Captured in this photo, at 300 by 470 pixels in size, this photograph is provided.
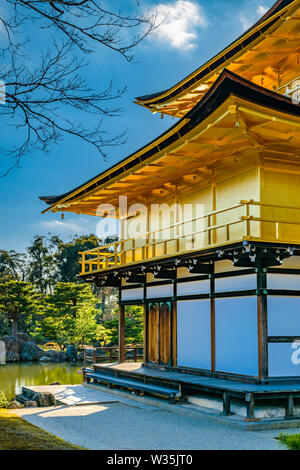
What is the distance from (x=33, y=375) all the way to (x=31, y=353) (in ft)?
33.4

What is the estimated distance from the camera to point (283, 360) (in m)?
11.1

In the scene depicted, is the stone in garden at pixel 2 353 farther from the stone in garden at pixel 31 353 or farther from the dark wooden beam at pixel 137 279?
the dark wooden beam at pixel 137 279

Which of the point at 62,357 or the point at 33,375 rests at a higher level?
the point at 33,375

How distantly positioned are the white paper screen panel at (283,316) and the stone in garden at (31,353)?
95.5ft

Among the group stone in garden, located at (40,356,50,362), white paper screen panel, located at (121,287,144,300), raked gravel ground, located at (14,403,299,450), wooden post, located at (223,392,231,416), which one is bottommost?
stone in garden, located at (40,356,50,362)

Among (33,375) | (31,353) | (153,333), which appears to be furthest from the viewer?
(31,353)

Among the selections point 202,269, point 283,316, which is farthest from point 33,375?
point 283,316

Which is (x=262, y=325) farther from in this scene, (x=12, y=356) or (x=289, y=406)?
(x=12, y=356)

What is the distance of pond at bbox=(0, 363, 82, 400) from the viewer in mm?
22938

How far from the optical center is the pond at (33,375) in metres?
22.9

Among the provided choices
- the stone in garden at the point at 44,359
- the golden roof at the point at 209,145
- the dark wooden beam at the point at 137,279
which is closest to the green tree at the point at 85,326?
the stone in garden at the point at 44,359

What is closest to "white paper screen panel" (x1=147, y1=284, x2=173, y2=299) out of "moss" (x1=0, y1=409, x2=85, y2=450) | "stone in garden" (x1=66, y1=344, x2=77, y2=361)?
"moss" (x1=0, y1=409, x2=85, y2=450)

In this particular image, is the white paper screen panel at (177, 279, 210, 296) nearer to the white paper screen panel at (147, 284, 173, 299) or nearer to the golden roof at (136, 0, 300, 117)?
the white paper screen panel at (147, 284, 173, 299)

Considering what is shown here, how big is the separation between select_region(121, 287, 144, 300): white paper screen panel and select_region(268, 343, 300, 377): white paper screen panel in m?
6.73
